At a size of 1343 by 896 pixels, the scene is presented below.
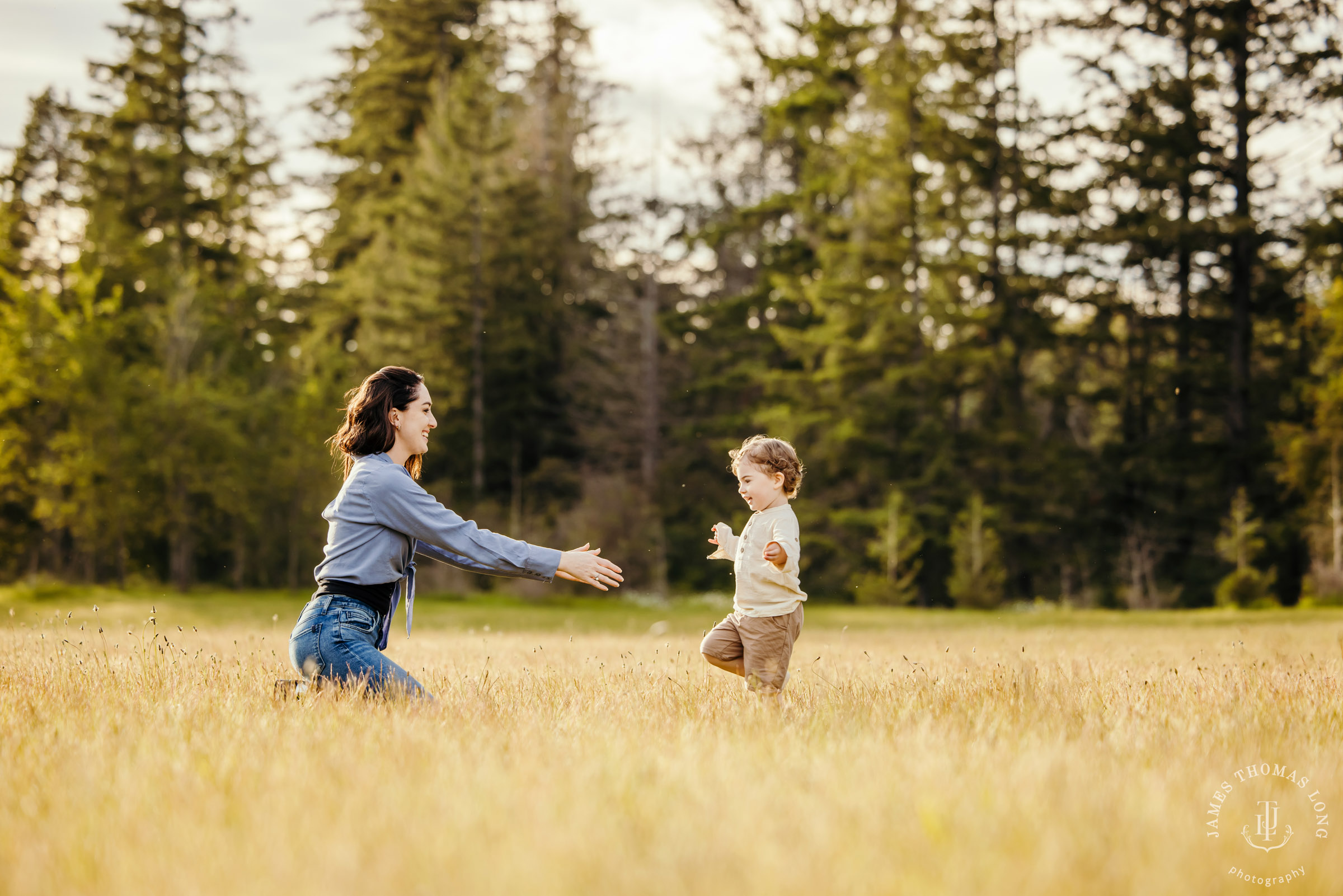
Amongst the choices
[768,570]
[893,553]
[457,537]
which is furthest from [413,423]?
[893,553]

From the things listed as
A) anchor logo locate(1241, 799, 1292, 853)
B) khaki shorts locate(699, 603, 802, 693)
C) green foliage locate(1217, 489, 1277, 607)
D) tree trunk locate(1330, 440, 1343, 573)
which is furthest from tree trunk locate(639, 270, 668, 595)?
anchor logo locate(1241, 799, 1292, 853)

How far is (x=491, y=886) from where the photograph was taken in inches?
92.9

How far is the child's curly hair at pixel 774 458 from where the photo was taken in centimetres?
609

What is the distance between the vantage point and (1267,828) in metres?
2.98

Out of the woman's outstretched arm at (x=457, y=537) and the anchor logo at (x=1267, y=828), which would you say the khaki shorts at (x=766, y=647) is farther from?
the anchor logo at (x=1267, y=828)

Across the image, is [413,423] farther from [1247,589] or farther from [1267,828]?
[1247,589]

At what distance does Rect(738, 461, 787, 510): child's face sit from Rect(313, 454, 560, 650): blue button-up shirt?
1391 mm

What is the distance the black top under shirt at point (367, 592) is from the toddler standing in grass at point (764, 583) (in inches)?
72.7

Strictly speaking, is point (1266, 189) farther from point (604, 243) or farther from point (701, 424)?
point (604, 243)

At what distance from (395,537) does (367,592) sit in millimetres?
329

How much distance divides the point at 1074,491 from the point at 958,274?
24.2 feet

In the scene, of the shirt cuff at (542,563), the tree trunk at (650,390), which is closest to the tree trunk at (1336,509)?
the tree trunk at (650,390)

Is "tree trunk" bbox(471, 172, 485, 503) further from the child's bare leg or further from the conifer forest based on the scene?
the child's bare leg

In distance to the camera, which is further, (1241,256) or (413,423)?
(1241,256)
